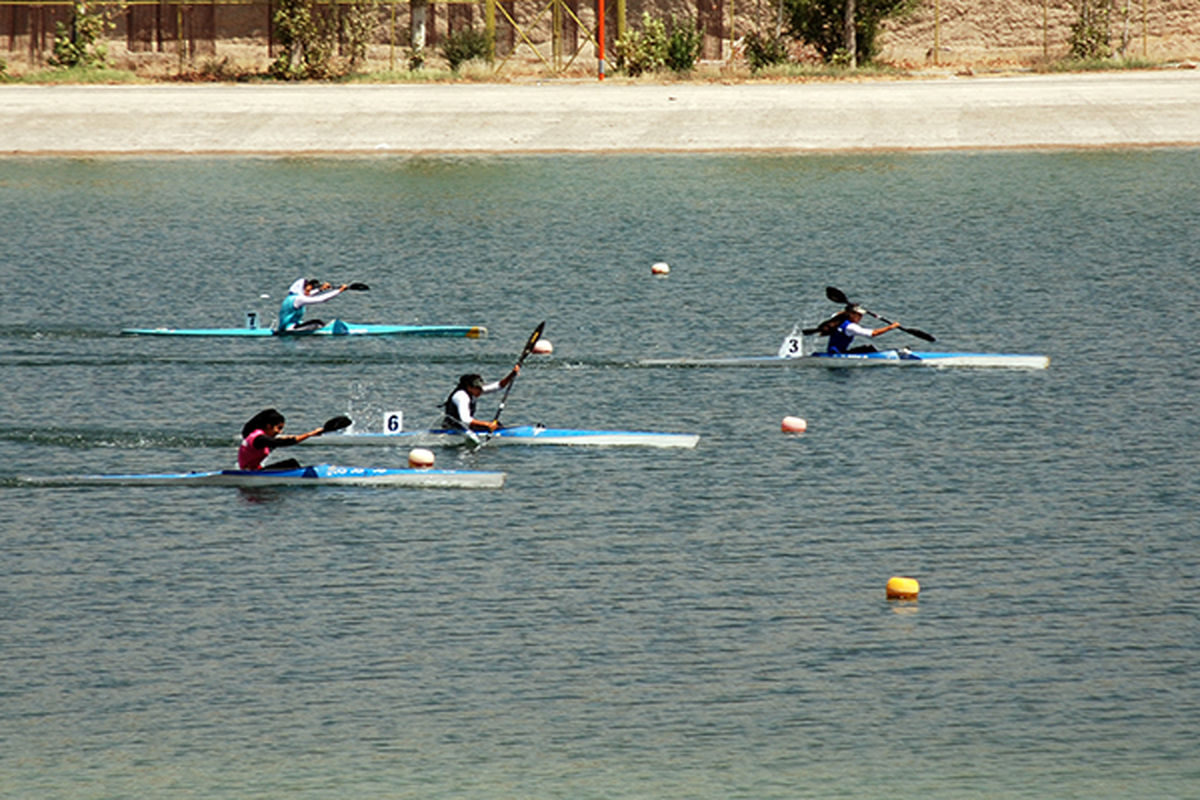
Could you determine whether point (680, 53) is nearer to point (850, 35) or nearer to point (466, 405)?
point (850, 35)

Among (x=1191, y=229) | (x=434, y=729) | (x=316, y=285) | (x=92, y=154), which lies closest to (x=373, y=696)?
(x=434, y=729)

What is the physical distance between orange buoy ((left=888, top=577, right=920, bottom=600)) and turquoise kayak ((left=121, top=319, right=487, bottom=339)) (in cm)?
1724

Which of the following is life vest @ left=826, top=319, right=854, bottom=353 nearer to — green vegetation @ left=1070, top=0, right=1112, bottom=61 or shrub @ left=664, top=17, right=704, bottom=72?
shrub @ left=664, top=17, right=704, bottom=72

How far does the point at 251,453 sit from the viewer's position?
26.2 metres

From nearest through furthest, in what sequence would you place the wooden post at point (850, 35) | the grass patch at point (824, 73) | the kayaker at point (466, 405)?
the kayaker at point (466, 405) < the grass patch at point (824, 73) < the wooden post at point (850, 35)

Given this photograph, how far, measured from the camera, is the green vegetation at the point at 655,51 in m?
68.5

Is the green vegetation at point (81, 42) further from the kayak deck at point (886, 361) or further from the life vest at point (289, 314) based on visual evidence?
the kayak deck at point (886, 361)

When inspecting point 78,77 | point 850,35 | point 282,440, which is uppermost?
point 850,35

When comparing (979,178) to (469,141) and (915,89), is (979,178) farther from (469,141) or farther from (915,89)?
(469,141)

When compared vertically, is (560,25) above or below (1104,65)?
above

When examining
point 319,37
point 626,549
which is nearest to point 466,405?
point 626,549

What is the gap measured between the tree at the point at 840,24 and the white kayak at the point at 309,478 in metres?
45.2

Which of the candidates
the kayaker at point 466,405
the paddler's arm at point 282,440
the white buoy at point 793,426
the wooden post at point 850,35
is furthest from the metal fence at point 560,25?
the paddler's arm at point 282,440

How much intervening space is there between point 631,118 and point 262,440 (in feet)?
126
